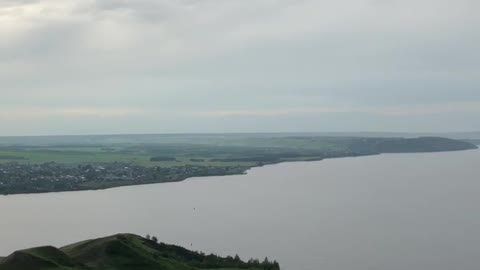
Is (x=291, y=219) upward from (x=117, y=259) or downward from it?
downward

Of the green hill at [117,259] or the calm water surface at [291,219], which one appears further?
the calm water surface at [291,219]

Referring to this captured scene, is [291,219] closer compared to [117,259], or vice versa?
[117,259]

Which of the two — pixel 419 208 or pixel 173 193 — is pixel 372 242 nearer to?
pixel 419 208

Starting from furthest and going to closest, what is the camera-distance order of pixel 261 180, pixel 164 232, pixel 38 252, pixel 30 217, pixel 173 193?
pixel 261 180, pixel 173 193, pixel 30 217, pixel 164 232, pixel 38 252

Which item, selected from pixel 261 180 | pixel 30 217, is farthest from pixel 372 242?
pixel 261 180
